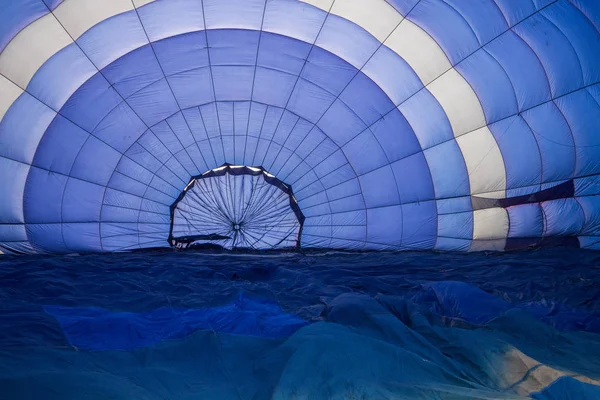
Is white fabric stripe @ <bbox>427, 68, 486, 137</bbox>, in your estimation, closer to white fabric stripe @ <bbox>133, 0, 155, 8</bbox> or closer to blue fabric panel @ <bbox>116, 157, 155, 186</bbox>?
white fabric stripe @ <bbox>133, 0, 155, 8</bbox>

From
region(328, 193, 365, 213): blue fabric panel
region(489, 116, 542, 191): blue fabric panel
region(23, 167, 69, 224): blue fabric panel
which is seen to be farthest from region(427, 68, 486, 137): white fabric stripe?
region(23, 167, 69, 224): blue fabric panel

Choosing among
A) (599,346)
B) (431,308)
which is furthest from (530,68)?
(599,346)

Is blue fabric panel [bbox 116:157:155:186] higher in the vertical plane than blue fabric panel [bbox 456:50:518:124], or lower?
lower

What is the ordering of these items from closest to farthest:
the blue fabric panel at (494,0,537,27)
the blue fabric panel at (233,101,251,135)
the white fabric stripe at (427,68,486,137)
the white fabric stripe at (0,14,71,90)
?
the blue fabric panel at (494,0,537,27) < the white fabric stripe at (0,14,71,90) < the white fabric stripe at (427,68,486,137) < the blue fabric panel at (233,101,251,135)

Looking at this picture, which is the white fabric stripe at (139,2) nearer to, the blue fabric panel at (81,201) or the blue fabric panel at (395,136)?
the blue fabric panel at (81,201)

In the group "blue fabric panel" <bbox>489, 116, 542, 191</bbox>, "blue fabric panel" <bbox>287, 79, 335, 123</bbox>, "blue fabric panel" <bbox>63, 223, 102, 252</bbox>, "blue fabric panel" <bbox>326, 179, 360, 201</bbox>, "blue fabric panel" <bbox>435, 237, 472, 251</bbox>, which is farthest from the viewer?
"blue fabric panel" <bbox>326, 179, 360, 201</bbox>

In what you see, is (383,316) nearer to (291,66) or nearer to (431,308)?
(431,308)

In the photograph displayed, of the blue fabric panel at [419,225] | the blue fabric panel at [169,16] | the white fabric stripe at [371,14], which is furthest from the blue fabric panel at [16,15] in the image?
the blue fabric panel at [419,225]
